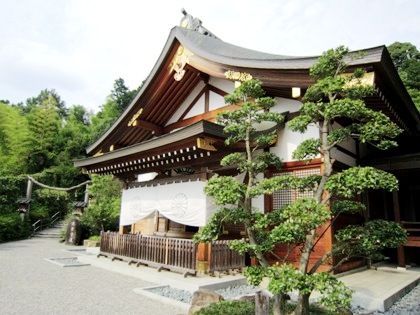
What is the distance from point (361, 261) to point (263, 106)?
211 inches

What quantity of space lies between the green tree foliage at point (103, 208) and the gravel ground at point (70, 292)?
6847mm

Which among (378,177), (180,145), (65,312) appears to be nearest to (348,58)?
(378,177)

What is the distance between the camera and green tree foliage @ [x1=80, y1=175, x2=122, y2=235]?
51.1ft

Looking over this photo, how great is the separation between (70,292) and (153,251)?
2.43 m

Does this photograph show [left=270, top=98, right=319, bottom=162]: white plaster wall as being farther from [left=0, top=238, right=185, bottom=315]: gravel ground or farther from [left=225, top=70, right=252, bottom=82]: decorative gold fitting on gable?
A: [left=0, top=238, right=185, bottom=315]: gravel ground

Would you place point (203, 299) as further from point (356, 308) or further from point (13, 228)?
point (13, 228)

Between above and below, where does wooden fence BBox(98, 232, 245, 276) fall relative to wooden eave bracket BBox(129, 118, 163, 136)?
below

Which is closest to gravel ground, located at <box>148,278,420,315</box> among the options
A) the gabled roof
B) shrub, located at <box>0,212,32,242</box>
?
the gabled roof

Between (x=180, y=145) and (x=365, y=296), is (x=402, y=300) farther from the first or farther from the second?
(x=180, y=145)

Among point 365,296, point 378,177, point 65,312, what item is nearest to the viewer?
→ point 378,177

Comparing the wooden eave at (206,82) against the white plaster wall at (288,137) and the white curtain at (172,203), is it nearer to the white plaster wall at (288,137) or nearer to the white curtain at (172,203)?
the white plaster wall at (288,137)

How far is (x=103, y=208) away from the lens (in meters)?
15.7

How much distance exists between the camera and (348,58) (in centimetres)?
513

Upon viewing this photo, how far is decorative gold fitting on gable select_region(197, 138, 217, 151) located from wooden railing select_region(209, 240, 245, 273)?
2132 mm
